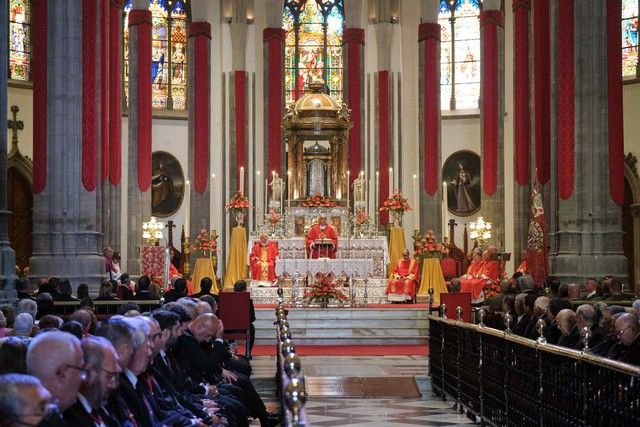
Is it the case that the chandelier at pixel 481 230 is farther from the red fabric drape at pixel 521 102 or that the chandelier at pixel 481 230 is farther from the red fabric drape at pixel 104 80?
the red fabric drape at pixel 104 80

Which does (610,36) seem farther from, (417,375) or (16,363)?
(16,363)

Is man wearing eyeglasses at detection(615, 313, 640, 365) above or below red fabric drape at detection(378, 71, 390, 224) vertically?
below

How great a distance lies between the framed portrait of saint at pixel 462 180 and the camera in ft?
112

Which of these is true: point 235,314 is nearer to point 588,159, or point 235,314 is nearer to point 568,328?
point 588,159

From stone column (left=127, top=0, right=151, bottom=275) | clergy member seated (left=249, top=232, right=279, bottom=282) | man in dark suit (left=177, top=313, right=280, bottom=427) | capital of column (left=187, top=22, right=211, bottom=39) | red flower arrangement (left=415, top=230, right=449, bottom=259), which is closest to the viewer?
man in dark suit (left=177, top=313, right=280, bottom=427)

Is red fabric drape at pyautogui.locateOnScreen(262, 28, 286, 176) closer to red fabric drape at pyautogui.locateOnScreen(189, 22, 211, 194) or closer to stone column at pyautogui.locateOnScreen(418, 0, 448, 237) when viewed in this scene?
red fabric drape at pyautogui.locateOnScreen(189, 22, 211, 194)

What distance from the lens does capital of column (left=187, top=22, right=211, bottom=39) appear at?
102 ft

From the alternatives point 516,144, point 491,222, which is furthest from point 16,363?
point 491,222

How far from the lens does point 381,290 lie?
2425 cm

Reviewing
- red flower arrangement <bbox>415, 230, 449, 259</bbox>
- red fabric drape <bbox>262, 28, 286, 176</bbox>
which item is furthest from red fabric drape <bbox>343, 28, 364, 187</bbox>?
red flower arrangement <bbox>415, 230, 449, 259</bbox>

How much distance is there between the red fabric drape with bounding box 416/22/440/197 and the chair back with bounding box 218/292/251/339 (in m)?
14.7

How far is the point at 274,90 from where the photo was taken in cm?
3256

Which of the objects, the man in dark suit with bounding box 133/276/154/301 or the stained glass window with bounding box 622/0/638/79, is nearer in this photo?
the man in dark suit with bounding box 133/276/154/301

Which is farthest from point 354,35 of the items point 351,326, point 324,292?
point 351,326
